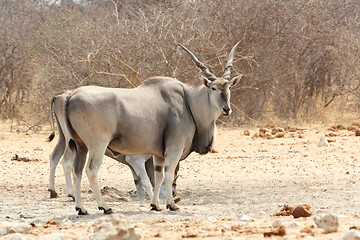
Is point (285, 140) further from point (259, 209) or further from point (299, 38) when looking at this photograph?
point (259, 209)

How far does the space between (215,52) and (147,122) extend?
7.46 meters

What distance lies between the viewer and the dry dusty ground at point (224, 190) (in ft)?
16.5

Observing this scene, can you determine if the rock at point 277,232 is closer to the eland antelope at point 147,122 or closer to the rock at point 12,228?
the rock at point 12,228

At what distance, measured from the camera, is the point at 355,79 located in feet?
53.1

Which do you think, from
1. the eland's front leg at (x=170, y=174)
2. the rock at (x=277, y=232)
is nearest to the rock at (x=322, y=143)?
the eland's front leg at (x=170, y=174)

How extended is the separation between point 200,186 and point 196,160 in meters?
2.18

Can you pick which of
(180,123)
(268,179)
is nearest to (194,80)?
(268,179)

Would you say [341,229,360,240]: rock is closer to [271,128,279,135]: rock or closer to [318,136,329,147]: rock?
[318,136,329,147]: rock

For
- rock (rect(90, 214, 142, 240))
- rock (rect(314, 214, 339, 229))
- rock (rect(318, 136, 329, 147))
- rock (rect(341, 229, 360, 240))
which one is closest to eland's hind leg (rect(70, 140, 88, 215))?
rock (rect(90, 214, 142, 240))

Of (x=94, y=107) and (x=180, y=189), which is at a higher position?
(x=94, y=107)

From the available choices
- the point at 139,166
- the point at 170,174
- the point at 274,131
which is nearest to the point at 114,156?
the point at 139,166

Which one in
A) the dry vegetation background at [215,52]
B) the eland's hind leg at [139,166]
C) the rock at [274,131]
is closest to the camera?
the eland's hind leg at [139,166]

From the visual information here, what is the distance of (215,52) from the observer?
13.7 meters

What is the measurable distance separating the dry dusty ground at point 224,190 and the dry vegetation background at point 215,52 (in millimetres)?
1818
